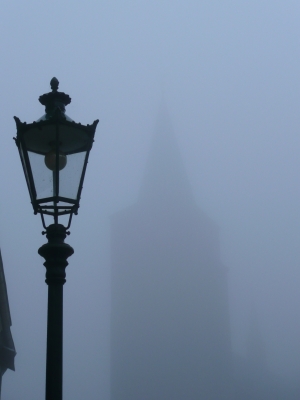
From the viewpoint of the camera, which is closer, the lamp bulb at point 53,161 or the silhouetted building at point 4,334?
the lamp bulb at point 53,161

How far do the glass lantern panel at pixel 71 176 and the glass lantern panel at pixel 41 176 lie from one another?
0.11 m

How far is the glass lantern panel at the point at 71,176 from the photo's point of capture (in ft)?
17.6

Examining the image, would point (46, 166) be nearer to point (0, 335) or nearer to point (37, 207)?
point (37, 207)

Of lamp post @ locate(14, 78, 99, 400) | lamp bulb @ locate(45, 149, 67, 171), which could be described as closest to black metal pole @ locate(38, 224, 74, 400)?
lamp post @ locate(14, 78, 99, 400)

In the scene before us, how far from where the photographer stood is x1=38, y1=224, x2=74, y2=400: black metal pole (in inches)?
191

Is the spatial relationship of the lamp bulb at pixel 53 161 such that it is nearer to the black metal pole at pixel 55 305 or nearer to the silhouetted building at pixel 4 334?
the black metal pole at pixel 55 305

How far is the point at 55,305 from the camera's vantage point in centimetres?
516

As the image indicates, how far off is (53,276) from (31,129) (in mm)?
1422

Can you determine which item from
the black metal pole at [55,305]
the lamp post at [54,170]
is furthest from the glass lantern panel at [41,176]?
the black metal pole at [55,305]

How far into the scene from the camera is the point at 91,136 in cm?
556

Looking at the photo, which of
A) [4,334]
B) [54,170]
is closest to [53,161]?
[54,170]

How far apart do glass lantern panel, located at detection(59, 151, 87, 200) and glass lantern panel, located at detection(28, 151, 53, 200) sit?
0.36 ft

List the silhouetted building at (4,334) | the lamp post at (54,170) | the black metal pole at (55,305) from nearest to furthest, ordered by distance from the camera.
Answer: the black metal pole at (55,305), the lamp post at (54,170), the silhouetted building at (4,334)

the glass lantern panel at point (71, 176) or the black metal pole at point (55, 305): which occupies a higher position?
the glass lantern panel at point (71, 176)
